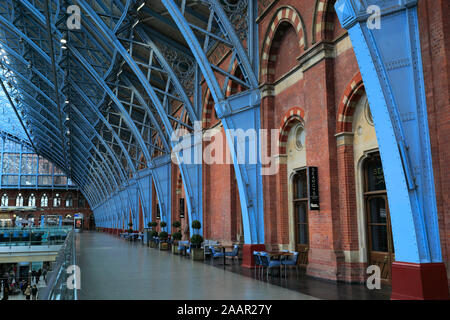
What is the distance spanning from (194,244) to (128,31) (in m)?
10.6

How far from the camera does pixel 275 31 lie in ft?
42.5

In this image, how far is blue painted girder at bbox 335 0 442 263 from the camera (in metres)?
6.41

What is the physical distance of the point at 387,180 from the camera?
267 inches

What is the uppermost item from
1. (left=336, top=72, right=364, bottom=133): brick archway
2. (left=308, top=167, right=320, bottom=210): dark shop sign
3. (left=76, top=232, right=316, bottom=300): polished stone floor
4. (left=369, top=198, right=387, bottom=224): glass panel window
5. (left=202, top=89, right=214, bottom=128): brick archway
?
(left=202, top=89, right=214, bottom=128): brick archway

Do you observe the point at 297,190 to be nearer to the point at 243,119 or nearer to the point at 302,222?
the point at 302,222

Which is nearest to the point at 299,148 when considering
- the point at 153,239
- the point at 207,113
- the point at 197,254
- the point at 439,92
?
the point at 439,92

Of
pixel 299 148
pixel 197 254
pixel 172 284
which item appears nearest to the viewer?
pixel 172 284

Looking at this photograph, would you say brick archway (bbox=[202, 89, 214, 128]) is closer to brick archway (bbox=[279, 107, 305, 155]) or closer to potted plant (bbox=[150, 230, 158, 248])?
brick archway (bbox=[279, 107, 305, 155])

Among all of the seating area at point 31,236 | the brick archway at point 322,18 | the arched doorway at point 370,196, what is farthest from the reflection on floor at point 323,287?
the seating area at point 31,236

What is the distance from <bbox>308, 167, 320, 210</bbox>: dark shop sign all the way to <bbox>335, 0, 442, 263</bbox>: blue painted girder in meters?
3.68

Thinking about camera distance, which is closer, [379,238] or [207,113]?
[379,238]

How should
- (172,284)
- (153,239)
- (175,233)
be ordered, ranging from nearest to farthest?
(172,284) → (175,233) → (153,239)

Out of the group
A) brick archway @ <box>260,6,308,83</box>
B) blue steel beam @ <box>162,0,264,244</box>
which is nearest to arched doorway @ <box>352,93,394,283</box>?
brick archway @ <box>260,6,308,83</box>

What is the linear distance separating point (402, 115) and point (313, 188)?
13.7 feet
